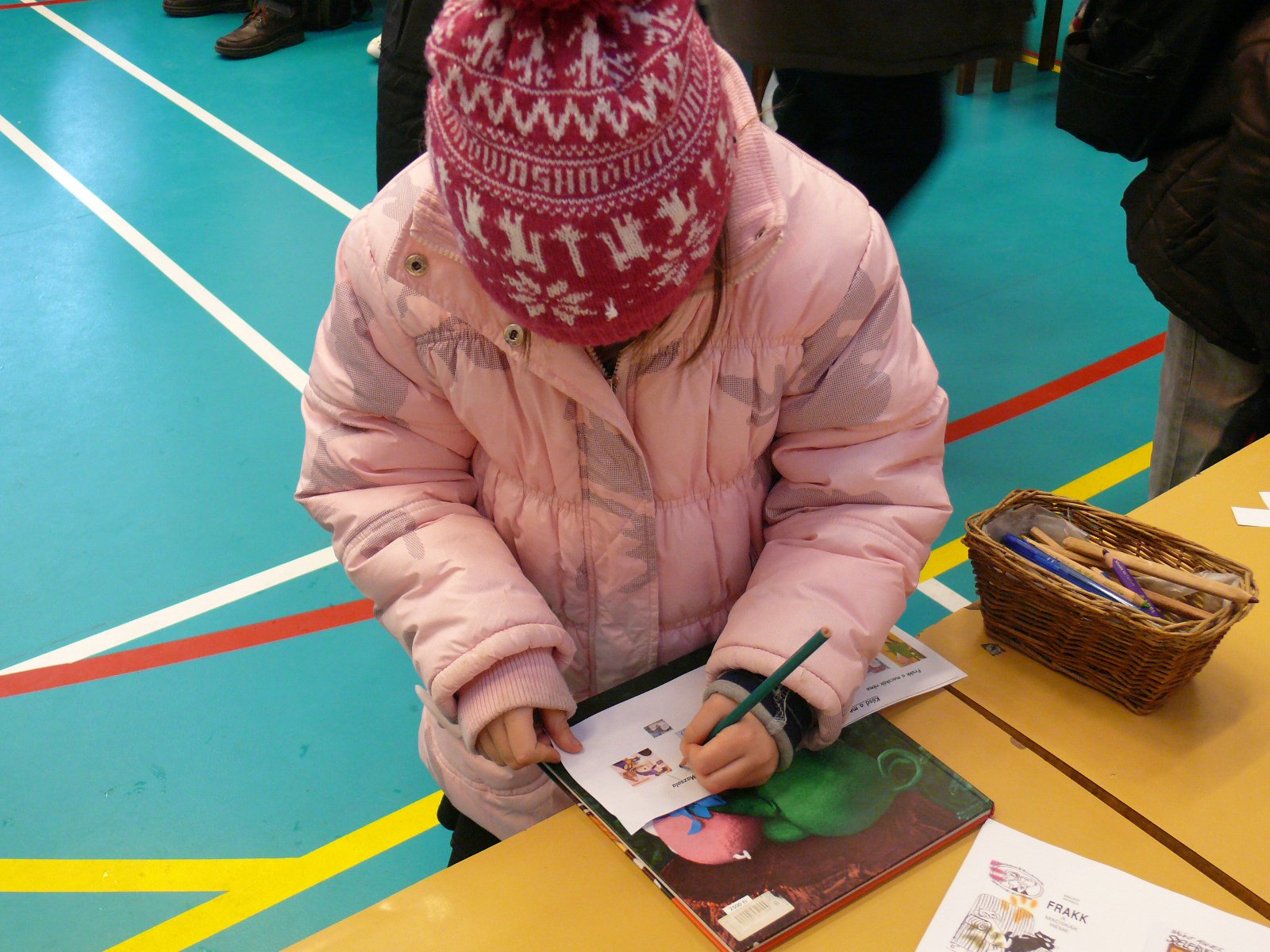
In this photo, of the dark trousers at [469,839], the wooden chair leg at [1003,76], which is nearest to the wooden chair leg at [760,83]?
the wooden chair leg at [1003,76]

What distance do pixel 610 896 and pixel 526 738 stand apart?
174mm

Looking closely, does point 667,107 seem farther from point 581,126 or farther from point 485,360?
point 485,360

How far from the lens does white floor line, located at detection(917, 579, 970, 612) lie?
227cm

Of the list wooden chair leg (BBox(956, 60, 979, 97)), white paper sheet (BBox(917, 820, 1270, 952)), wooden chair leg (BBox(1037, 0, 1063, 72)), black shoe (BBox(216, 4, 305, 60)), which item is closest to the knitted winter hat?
white paper sheet (BBox(917, 820, 1270, 952))

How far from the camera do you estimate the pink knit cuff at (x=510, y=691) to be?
1.04 m

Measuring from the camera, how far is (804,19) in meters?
1.81

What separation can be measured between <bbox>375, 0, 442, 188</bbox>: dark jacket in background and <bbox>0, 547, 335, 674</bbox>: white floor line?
2.74 ft

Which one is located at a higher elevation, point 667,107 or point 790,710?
point 667,107

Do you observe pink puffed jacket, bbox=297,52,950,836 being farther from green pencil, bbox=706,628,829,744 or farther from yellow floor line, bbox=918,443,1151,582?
yellow floor line, bbox=918,443,1151,582

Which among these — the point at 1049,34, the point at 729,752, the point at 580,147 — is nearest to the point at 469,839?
the point at 729,752

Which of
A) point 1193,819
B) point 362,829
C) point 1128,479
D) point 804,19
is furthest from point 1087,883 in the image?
point 1128,479

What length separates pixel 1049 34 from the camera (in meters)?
4.90

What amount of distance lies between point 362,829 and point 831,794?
111 centimetres

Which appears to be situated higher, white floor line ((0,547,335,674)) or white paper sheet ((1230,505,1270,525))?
white paper sheet ((1230,505,1270,525))
